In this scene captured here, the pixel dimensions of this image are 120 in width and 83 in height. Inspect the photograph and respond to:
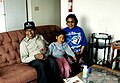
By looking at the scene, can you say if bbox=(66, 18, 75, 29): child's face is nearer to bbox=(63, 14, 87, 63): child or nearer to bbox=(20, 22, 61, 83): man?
bbox=(63, 14, 87, 63): child

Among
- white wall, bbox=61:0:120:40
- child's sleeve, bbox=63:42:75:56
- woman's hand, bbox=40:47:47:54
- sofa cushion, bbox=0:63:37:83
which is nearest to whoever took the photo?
sofa cushion, bbox=0:63:37:83

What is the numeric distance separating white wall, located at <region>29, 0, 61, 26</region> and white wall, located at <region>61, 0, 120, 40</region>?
3.65 ft

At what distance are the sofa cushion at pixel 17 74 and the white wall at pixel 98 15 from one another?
1.58m

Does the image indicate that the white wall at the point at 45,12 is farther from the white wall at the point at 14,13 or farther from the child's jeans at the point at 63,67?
the child's jeans at the point at 63,67

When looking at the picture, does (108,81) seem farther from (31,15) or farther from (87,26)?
(31,15)

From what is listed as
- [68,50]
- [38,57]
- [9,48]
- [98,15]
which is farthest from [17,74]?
[98,15]

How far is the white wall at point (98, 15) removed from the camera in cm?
312

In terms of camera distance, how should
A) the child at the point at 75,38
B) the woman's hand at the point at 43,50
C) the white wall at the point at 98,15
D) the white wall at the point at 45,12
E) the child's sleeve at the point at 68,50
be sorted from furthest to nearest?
the white wall at the point at 45,12
the white wall at the point at 98,15
the child at the point at 75,38
the child's sleeve at the point at 68,50
the woman's hand at the point at 43,50

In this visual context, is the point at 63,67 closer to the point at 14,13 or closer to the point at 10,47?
the point at 10,47

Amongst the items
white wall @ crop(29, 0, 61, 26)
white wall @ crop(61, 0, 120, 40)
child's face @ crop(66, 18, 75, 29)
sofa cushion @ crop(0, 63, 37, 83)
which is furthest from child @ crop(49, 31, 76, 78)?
white wall @ crop(29, 0, 61, 26)

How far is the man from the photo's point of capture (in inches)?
94.1

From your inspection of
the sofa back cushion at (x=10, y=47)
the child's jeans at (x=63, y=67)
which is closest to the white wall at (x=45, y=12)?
the sofa back cushion at (x=10, y=47)

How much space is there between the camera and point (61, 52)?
276 cm

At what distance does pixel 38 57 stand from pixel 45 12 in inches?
97.0
